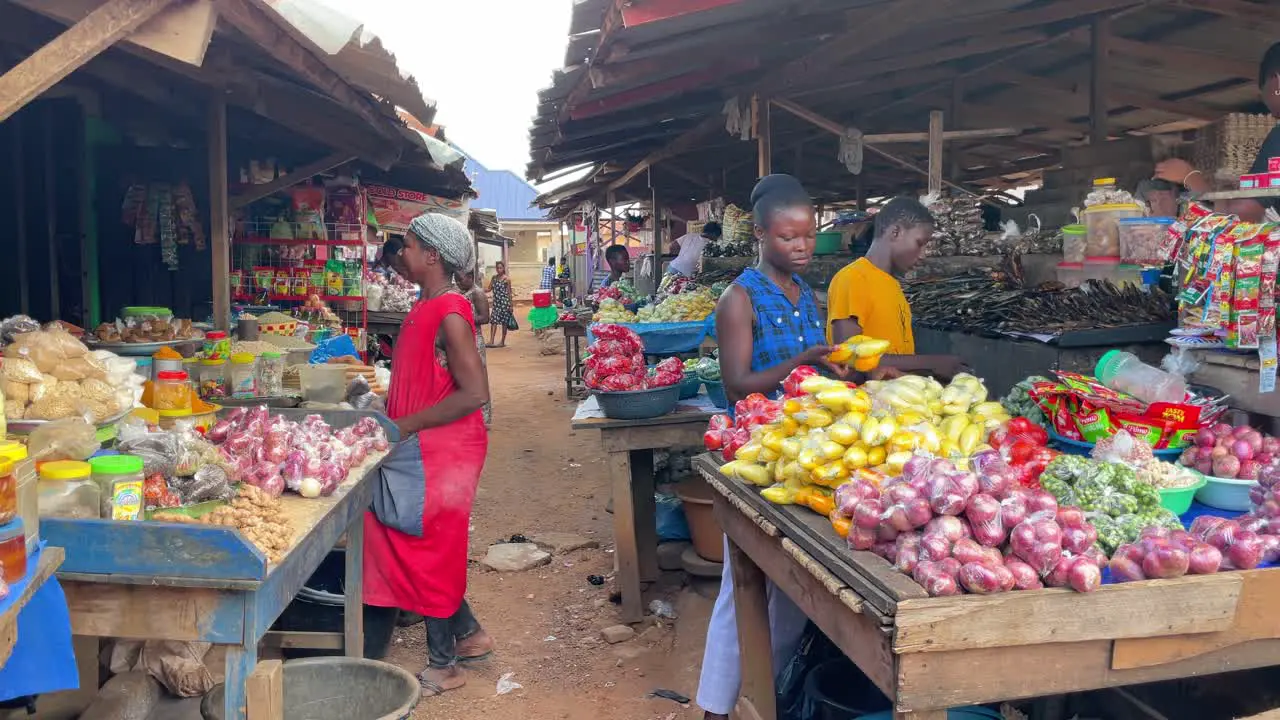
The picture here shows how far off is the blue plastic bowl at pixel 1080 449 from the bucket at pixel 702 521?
260 cm

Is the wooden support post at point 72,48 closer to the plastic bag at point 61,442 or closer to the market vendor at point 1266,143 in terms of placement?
the plastic bag at point 61,442

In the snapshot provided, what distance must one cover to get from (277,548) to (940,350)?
4.37 meters

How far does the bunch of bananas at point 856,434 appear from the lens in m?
2.56

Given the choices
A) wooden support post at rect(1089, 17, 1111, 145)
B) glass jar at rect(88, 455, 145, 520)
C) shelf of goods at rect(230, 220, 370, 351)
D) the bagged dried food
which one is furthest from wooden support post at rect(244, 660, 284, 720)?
shelf of goods at rect(230, 220, 370, 351)

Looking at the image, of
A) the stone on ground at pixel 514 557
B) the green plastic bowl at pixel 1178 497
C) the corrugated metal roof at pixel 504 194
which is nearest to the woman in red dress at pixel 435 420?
the stone on ground at pixel 514 557

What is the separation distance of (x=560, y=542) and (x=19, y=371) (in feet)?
13.8

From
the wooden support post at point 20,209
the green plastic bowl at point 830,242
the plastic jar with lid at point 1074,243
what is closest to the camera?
the plastic jar with lid at point 1074,243

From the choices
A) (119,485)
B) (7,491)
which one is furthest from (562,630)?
(7,491)

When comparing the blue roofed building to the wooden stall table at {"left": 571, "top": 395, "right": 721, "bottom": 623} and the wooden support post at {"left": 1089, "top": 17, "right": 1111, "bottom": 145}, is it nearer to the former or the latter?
the wooden support post at {"left": 1089, "top": 17, "right": 1111, "bottom": 145}

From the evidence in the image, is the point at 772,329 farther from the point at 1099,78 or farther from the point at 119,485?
the point at 1099,78

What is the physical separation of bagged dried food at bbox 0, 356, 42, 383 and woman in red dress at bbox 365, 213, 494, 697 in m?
1.42

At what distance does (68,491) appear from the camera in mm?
2555

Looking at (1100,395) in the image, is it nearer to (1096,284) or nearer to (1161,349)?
(1161,349)

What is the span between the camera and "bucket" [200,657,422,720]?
3443 mm
